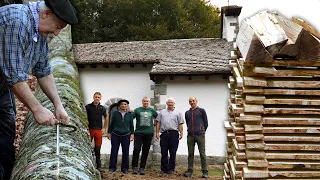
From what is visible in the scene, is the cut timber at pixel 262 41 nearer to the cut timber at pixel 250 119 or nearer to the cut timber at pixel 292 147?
the cut timber at pixel 250 119

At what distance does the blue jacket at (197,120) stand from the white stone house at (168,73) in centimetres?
412

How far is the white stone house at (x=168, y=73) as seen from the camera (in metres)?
14.3

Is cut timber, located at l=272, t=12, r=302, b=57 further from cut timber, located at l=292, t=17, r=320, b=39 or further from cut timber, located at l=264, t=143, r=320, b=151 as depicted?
cut timber, located at l=264, t=143, r=320, b=151

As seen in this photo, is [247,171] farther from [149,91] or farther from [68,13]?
[149,91]

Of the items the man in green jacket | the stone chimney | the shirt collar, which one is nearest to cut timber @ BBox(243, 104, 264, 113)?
the shirt collar

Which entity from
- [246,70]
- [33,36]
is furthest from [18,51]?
[246,70]

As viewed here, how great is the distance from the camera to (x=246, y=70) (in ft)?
13.0

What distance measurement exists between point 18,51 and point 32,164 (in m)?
0.90

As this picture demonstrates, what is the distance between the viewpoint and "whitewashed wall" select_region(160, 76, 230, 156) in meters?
14.2

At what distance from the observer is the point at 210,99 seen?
14.5m

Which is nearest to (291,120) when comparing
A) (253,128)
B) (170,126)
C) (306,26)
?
(253,128)

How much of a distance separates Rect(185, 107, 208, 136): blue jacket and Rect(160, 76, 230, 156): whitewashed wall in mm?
4174

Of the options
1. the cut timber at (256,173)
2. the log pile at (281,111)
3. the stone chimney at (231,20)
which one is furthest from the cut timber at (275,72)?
the stone chimney at (231,20)

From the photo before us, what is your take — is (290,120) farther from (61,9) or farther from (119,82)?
(119,82)
